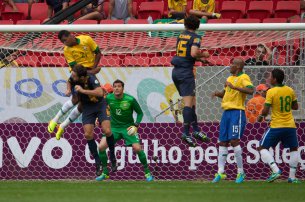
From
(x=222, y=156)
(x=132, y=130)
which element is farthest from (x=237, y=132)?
(x=132, y=130)

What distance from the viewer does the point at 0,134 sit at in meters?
15.7

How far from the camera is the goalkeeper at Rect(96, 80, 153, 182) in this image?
1486 cm

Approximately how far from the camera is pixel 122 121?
1537cm

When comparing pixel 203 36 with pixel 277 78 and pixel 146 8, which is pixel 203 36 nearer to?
pixel 277 78

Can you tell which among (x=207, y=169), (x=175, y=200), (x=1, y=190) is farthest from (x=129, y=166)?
(x=175, y=200)

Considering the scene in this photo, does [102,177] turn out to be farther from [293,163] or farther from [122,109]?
[293,163]

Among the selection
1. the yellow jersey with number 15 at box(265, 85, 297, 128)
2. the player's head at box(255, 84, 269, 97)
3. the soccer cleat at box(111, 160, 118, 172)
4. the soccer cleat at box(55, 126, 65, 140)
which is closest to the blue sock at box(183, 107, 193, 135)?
the yellow jersey with number 15 at box(265, 85, 297, 128)

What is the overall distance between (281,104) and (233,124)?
0.75 m

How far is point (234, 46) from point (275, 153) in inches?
71.4

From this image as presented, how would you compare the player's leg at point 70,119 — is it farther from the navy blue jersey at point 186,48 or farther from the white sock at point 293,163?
the white sock at point 293,163

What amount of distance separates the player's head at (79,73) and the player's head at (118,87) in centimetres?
109

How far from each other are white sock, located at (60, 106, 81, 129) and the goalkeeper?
55 centimetres

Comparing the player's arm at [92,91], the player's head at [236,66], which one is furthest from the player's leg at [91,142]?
the player's head at [236,66]

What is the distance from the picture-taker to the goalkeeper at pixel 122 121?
14859 millimetres
